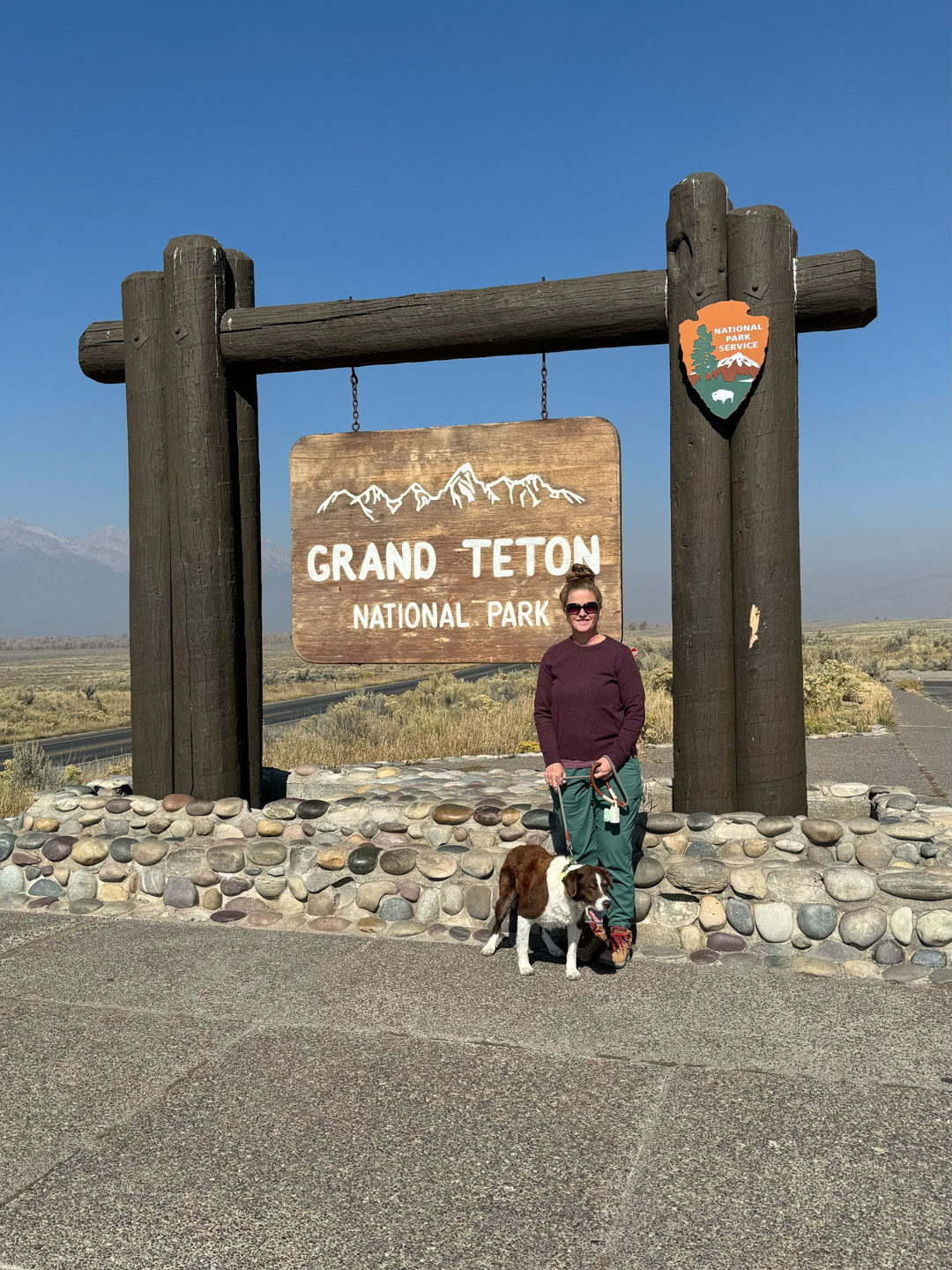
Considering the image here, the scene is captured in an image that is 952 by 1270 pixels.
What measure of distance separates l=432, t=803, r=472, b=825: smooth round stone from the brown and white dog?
2.43 ft

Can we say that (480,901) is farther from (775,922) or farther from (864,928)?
(864,928)

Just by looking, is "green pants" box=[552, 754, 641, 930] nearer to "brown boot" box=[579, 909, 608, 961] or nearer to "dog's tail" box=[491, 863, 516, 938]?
"brown boot" box=[579, 909, 608, 961]

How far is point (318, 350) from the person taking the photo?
6.33 metres

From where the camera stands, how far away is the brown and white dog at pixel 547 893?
471 centimetres

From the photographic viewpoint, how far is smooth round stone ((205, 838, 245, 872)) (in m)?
6.09

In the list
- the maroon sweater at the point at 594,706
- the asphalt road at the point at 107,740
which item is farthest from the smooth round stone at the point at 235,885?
the asphalt road at the point at 107,740

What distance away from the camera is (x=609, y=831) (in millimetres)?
4996

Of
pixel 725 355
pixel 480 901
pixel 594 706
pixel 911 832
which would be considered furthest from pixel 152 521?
pixel 911 832

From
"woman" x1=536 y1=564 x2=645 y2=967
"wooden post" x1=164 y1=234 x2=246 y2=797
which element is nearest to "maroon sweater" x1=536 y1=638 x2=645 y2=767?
"woman" x1=536 y1=564 x2=645 y2=967

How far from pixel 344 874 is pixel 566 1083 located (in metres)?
2.47

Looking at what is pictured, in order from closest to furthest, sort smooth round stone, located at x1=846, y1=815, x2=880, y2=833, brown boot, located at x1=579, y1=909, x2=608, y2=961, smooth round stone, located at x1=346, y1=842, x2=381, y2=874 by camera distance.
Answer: brown boot, located at x1=579, y1=909, x2=608, y2=961
smooth round stone, located at x1=846, y1=815, x2=880, y2=833
smooth round stone, located at x1=346, y1=842, x2=381, y2=874

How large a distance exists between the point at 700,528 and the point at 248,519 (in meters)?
2.93

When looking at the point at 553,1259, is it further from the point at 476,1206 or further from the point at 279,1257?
the point at 279,1257

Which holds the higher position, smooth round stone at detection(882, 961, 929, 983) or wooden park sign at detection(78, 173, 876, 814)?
wooden park sign at detection(78, 173, 876, 814)
